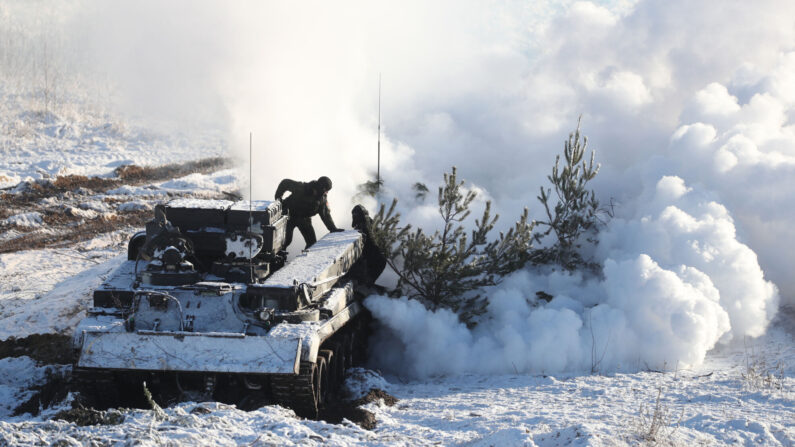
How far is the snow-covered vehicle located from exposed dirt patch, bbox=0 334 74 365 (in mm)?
Result: 1373

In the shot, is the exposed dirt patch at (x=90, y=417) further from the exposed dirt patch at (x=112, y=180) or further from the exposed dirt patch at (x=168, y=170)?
the exposed dirt patch at (x=168, y=170)

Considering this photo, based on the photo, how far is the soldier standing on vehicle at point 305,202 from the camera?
11.7 m

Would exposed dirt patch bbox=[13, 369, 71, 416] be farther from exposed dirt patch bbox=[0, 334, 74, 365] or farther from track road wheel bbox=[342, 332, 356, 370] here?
track road wheel bbox=[342, 332, 356, 370]

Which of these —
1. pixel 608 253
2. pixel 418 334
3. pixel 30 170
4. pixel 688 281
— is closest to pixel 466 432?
pixel 418 334

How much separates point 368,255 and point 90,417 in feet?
18.8

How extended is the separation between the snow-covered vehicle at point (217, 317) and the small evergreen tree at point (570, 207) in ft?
13.3

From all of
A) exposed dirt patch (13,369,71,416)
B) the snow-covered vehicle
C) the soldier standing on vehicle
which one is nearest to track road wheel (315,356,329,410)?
the snow-covered vehicle

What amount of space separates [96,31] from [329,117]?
20.6 metres

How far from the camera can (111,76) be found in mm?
34375

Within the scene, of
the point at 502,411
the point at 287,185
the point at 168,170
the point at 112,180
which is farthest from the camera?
the point at 168,170

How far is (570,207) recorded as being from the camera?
1250cm

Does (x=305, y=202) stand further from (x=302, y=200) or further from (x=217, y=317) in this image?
(x=217, y=317)

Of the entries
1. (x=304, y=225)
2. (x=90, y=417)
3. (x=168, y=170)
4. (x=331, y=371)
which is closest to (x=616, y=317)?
(x=331, y=371)

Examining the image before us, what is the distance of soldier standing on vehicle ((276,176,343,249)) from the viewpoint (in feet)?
38.5
